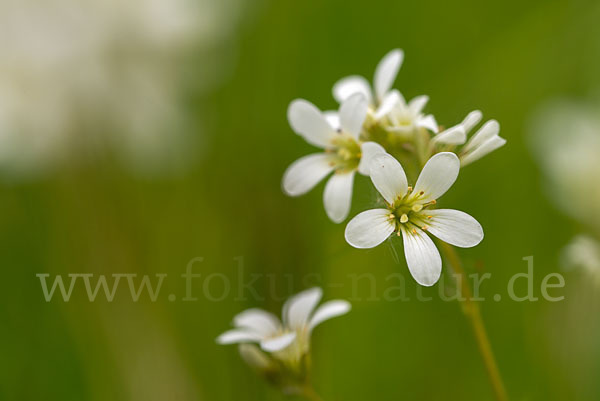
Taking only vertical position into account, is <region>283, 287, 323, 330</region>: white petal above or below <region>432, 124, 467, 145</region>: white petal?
below

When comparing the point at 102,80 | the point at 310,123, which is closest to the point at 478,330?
the point at 310,123

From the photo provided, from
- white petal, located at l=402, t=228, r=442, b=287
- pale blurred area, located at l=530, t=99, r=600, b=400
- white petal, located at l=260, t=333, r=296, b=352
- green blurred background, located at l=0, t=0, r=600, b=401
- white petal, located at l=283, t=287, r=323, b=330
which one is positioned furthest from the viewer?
green blurred background, located at l=0, t=0, r=600, b=401

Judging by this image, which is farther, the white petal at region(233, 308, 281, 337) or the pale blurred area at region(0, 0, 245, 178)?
the pale blurred area at region(0, 0, 245, 178)

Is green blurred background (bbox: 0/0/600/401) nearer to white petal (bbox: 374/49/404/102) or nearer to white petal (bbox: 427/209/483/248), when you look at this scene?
white petal (bbox: 374/49/404/102)

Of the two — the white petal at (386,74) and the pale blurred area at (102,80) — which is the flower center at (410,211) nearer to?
the white petal at (386,74)

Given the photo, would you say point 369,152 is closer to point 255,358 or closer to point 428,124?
point 428,124

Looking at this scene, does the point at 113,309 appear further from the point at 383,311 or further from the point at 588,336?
the point at 588,336

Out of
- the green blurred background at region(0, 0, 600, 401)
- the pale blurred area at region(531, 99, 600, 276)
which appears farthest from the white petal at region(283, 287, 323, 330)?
the pale blurred area at region(531, 99, 600, 276)
